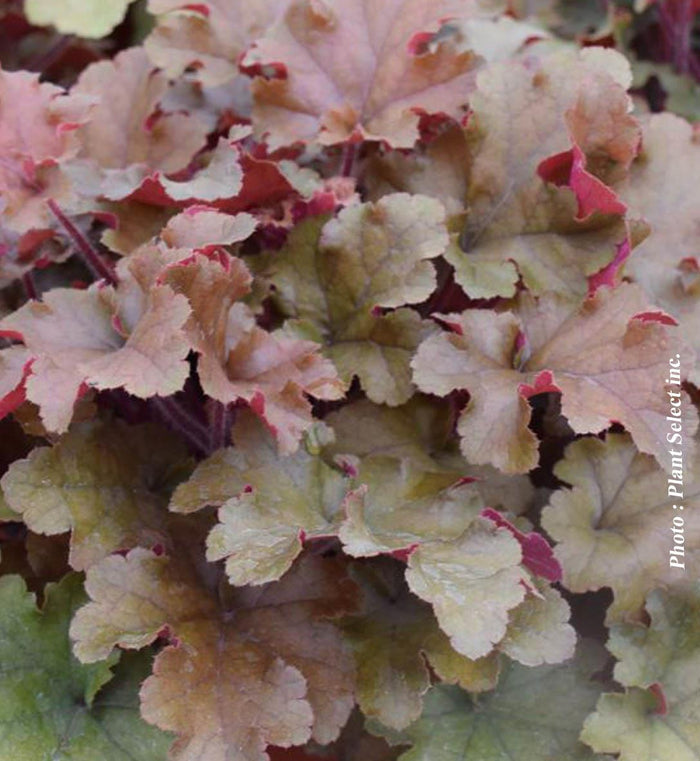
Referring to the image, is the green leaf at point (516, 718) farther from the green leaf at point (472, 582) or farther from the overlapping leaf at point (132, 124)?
the overlapping leaf at point (132, 124)

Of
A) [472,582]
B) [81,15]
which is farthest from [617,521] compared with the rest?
[81,15]

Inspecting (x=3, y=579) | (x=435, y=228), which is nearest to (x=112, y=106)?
(x=435, y=228)

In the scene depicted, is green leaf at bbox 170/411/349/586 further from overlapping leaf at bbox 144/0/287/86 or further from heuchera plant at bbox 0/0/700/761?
overlapping leaf at bbox 144/0/287/86

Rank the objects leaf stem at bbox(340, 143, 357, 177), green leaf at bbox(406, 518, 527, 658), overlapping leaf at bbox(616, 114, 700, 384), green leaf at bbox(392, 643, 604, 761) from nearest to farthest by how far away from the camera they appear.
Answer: green leaf at bbox(406, 518, 527, 658)
green leaf at bbox(392, 643, 604, 761)
overlapping leaf at bbox(616, 114, 700, 384)
leaf stem at bbox(340, 143, 357, 177)

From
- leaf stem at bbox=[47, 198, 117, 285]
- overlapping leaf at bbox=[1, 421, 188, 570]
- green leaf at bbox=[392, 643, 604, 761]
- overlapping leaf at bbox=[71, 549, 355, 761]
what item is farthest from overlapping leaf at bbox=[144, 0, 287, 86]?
green leaf at bbox=[392, 643, 604, 761]

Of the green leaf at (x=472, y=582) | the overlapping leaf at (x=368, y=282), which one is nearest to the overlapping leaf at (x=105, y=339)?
the overlapping leaf at (x=368, y=282)

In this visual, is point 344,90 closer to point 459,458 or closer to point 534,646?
point 459,458

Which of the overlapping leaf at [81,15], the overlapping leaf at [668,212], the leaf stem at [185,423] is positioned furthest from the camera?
the overlapping leaf at [81,15]
